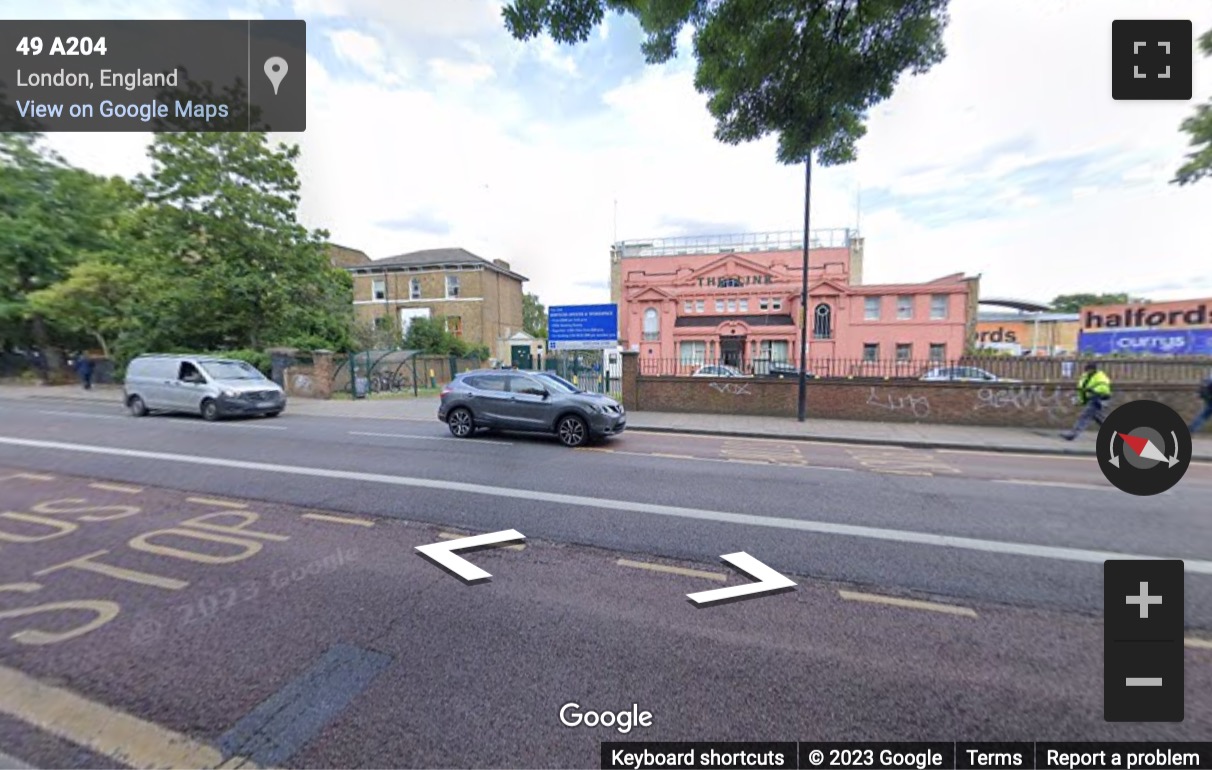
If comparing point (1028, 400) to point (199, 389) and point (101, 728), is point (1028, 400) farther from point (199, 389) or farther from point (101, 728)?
point (199, 389)

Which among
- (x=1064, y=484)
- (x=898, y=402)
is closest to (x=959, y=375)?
(x=898, y=402)

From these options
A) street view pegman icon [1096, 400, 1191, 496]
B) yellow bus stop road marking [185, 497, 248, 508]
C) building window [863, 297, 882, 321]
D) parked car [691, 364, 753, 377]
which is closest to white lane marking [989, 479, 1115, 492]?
street view pegman icon [1096, 400, 1191, 496]

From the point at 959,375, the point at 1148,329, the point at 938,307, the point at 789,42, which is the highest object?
the point at 938,307

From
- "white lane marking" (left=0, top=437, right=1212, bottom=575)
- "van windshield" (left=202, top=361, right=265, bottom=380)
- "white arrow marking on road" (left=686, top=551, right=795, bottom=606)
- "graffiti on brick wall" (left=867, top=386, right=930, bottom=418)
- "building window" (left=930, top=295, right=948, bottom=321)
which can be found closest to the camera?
"white arrow marking on road" (left=686, top=551, right=795, bottom=606)

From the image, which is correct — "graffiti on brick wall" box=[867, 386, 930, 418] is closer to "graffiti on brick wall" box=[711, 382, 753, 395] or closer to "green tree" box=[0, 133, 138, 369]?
"graffiti on brick wall" box=[711, 382, 753, 395]

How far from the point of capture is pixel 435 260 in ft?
129

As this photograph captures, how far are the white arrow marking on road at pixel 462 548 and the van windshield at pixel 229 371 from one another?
492 inches

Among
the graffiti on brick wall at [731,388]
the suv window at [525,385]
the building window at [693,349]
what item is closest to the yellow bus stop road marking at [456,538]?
the suv window at [525,385]

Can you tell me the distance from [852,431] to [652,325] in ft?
89.0

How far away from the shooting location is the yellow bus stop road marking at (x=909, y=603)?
3193mm

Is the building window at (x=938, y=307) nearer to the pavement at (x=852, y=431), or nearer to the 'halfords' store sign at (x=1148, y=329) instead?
the 'halfords' store sign at (x=1148, y=329)

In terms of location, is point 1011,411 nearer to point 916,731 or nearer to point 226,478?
point 916,731

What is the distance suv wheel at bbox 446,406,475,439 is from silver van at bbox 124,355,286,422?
6544 mm

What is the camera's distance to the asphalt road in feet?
7.07
